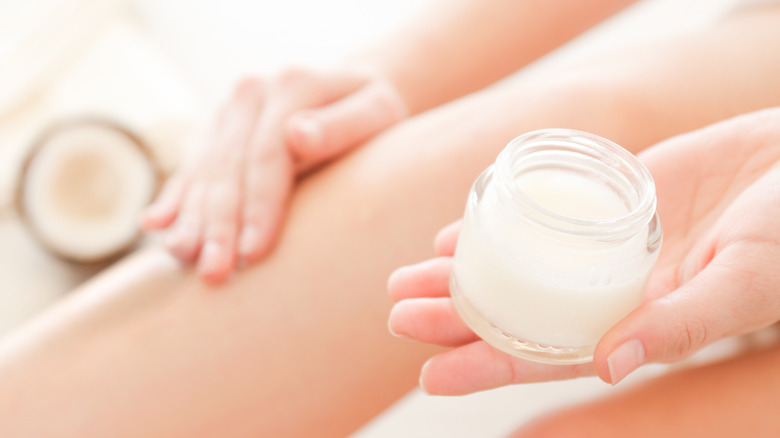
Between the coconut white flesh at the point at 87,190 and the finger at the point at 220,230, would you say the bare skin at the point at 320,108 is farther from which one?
the coconut white flesh at the point at 87,190

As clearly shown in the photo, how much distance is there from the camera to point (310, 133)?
2.48 ft

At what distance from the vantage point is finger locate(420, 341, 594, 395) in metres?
0.50

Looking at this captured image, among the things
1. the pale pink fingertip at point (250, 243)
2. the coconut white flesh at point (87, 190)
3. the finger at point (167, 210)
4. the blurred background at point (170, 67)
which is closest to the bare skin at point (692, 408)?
the blurred background at point (170, 67)

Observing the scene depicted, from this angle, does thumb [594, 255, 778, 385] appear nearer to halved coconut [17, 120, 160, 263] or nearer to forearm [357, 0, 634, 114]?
forearm [357, 0, 634, 114]

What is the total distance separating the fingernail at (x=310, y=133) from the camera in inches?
29.7

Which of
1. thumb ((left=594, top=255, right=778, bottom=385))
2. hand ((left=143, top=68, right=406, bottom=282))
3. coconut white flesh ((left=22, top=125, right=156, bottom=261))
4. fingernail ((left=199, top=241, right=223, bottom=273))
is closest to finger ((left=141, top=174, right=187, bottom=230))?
hand ((left=143, top=68, right=406, bottom=282))

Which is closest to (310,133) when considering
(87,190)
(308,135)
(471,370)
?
(308,135)

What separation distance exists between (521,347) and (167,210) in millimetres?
469

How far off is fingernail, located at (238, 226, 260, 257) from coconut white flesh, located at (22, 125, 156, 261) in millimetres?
404

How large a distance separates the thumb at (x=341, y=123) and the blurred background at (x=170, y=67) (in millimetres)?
200

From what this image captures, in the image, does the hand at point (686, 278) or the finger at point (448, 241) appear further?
the finger at point (448, 241)

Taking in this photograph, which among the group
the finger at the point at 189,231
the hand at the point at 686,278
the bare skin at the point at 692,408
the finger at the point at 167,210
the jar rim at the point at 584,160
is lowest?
the bare skin at the point at 692,408

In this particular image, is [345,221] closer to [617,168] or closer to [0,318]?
[617,168]

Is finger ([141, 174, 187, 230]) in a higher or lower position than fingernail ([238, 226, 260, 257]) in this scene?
higher
